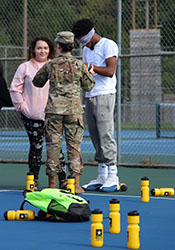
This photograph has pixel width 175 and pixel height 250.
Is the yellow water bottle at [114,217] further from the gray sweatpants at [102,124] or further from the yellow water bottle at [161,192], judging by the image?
the gray sweatpants at [102,124]

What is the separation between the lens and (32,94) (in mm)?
9062

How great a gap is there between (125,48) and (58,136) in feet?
40.1

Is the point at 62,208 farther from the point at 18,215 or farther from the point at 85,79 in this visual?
the point at 85,79

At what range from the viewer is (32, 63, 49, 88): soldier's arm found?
8.48m

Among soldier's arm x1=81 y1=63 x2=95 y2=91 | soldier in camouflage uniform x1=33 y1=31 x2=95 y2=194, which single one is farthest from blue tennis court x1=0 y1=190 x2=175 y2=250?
soldier's arm x1=81 y1=63 x2=95 y2=91

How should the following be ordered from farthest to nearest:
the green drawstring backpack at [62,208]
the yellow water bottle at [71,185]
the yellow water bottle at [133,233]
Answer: the yellow water bottle at [71,185]
the green drawstring backpack at [62,208]
the yellow water bottle at [133,233]

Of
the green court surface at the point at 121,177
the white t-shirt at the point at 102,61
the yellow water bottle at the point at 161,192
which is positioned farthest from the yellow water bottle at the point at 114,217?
the white t-shirt at the point at 102,61

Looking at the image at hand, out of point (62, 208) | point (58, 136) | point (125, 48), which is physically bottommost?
point (62, 208)

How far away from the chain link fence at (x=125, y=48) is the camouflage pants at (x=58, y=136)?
3834mm

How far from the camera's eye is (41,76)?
→ 27.8ft

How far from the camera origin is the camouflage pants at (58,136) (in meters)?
8.44

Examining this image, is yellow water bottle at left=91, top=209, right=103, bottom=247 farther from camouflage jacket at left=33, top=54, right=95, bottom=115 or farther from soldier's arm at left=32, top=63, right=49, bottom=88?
soldier's arm at left=32, top=63, right=49, bottom=88

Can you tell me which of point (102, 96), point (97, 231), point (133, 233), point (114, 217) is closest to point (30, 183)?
point (102, 96)

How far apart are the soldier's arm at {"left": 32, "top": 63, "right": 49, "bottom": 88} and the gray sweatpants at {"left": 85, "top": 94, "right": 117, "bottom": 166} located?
0.89m
